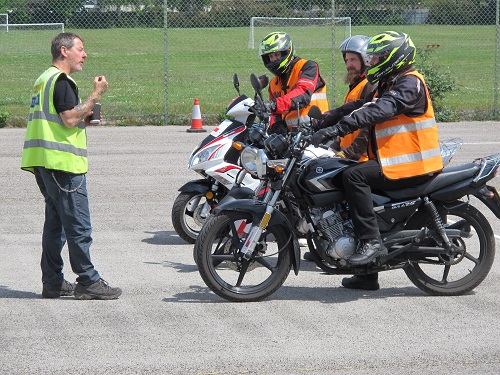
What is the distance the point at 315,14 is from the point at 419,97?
640 inches

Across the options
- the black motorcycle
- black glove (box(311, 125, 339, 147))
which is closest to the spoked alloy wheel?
the black motorcycle

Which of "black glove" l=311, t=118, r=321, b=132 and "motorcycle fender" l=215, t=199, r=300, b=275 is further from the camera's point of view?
"black glove" l=311, t=118, r=321, b=132

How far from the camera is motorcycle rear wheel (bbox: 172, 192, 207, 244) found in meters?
8.91

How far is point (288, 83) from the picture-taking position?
8.97m

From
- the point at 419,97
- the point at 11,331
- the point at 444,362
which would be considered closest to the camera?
the point at 444,362

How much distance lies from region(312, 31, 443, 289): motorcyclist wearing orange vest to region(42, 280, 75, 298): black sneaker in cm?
208

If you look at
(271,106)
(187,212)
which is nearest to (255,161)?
(271,106)

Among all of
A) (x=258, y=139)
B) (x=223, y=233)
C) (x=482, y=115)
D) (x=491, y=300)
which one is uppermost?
(x=258, y=139)

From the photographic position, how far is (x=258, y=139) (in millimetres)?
7367

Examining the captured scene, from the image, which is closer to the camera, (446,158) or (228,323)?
(228,323)

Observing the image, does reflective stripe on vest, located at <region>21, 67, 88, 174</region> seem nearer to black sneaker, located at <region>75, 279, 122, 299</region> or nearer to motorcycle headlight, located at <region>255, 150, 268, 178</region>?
black sneaker, located at <region>75, 279, 122, 299</region>

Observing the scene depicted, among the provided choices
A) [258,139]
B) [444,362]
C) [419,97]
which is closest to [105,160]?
[258,139]

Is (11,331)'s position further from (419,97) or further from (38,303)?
(419,97)

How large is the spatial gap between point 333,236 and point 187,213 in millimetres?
2273
